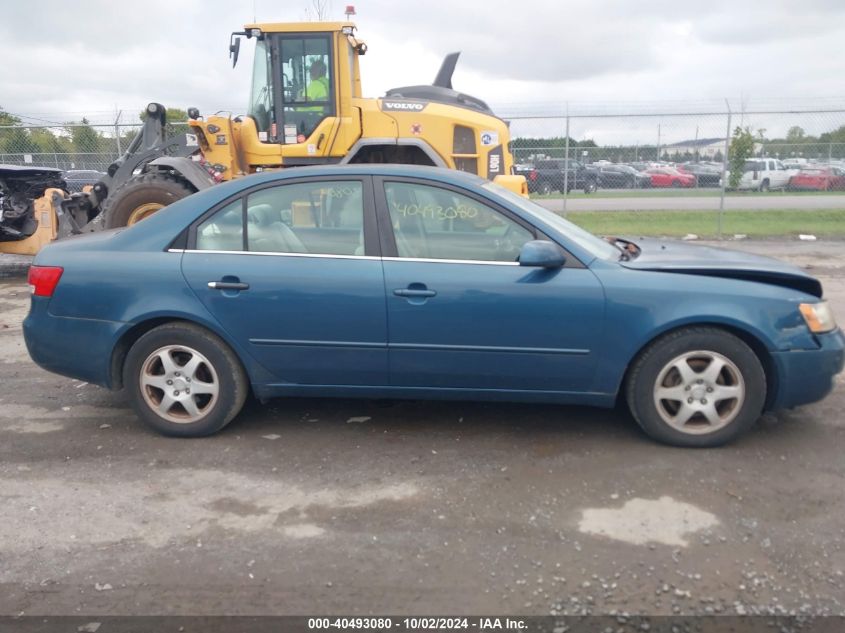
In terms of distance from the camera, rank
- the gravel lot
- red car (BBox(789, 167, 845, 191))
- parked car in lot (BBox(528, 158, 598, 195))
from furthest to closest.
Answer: red car (BBox(789, 167, 845, 191))
parked car in lot (BBox(528, 158, 598, 195))
the gravel lot

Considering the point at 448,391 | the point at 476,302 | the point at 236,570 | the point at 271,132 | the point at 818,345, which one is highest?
the point at 271,132

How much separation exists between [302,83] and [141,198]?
8.13ft

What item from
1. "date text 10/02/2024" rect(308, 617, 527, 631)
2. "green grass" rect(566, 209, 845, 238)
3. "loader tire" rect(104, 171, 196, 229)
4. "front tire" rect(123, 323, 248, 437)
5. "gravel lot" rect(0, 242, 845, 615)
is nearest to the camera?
"date text 10/02/2024" rect(308, 617, 527, 631)

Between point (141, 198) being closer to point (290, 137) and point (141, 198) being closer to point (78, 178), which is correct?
point (290, 137)

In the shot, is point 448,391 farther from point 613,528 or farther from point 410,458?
point 613,528

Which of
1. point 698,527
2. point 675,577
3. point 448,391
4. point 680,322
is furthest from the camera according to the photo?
point 448,391

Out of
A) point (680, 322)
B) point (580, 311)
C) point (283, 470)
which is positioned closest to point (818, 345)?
point (680, 322)

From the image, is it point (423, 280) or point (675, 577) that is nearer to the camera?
point (675, 577)

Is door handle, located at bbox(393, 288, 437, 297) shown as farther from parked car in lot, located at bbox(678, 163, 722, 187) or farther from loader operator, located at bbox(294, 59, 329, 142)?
parked car in lot, located at bbox(678, 163, 722, 187)

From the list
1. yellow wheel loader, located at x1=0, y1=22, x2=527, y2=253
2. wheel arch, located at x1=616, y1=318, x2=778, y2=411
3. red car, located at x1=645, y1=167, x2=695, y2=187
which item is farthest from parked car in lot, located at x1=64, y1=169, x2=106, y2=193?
wheel arch, located at x1=616, y1=318, x2=778, y2=411

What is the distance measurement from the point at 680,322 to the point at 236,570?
2537mm

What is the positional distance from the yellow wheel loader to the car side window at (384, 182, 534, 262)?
18.1 feet

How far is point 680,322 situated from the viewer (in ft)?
13.0

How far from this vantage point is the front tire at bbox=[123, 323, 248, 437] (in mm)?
4293
